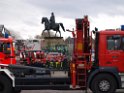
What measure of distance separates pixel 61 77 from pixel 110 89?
201cm

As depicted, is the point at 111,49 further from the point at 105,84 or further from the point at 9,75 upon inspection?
the point at 9,75

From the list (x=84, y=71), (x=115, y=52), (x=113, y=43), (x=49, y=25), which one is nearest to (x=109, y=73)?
(x=115, y=52)

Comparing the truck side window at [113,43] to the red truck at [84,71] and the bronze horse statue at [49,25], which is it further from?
the bronze horse statue at [49,25]

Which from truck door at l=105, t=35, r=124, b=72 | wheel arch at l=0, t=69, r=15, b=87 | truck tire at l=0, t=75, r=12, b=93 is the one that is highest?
truck door at l=105, t=35, r=124, b=72

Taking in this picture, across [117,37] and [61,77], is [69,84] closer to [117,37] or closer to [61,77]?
[61,77]

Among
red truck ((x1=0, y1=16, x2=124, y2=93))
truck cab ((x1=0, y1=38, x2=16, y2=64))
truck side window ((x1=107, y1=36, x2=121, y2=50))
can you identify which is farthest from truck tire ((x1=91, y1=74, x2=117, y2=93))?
truck cab ((x1=0, y1=38, x2=16, y2=64))

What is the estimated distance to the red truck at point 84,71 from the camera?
15.4m

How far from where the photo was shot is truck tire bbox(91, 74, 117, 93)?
15320 mm

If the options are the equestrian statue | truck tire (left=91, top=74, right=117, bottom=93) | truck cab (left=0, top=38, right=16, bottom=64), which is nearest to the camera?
truck tire (left=91, top=74, right=117, bottom=93)

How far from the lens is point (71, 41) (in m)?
16.2

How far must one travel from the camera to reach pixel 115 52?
1539 centimetres

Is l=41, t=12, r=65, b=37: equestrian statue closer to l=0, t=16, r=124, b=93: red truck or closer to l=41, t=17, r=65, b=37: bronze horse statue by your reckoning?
l=41, t=17, r=65, b=37: bronze horse statue

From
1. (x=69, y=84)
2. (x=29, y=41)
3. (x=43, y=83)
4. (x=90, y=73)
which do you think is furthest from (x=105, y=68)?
(x=29, y=41)

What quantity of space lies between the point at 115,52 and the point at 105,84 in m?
1.33
